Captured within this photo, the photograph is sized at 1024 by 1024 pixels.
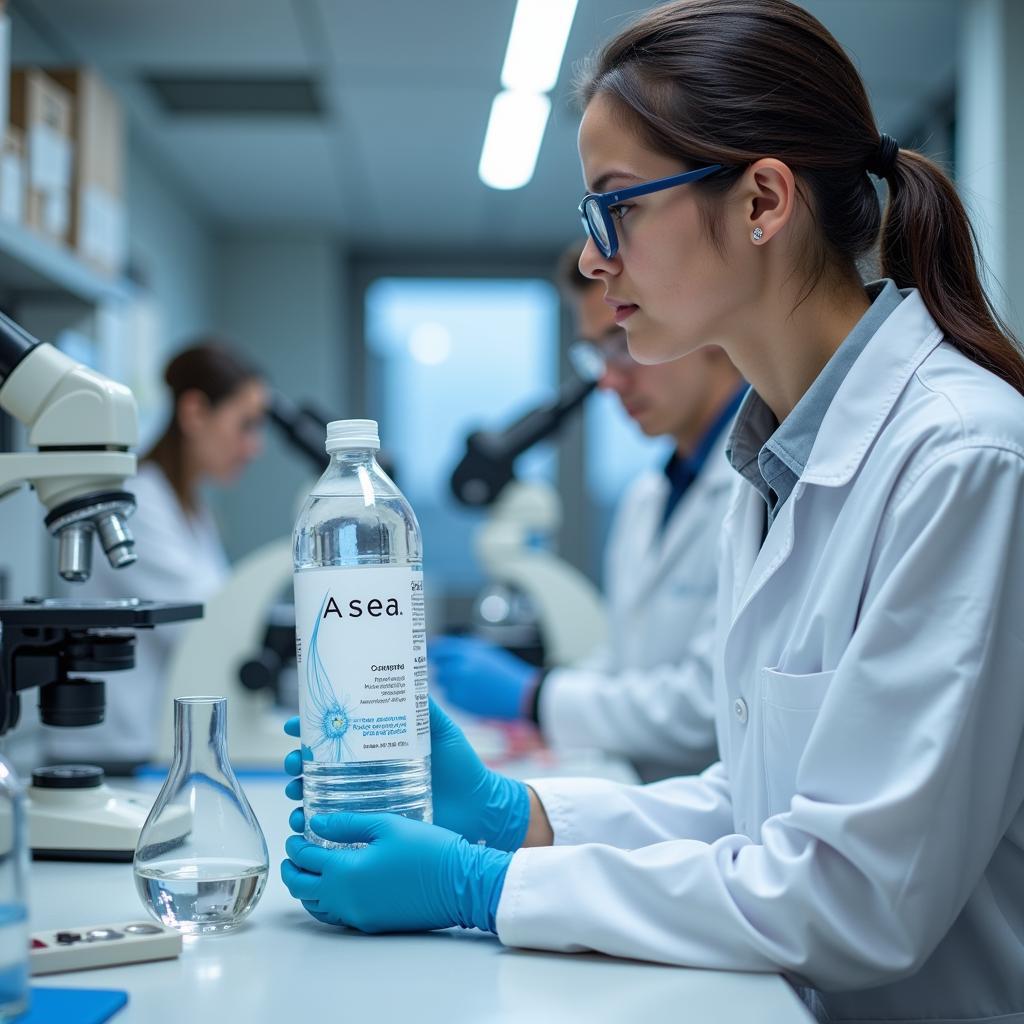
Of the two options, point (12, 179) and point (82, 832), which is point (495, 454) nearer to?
point (12, 179)

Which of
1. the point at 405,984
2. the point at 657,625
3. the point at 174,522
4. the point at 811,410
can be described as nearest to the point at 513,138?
the point at 174,522

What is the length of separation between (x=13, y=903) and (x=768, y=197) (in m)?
0.78

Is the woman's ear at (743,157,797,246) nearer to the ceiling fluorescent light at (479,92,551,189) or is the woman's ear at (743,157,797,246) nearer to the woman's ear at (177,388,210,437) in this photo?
the woman's ear at (177,388,210,437)

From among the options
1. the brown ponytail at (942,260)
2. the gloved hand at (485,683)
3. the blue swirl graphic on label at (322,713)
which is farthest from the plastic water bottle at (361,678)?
the gloved hand at (485,683)

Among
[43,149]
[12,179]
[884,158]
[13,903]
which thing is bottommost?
[13,903]

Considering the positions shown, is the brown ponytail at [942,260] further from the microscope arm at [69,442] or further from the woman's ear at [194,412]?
the woman's ear at [194,412]

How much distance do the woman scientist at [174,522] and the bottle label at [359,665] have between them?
1515mm

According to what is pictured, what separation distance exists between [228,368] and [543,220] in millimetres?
2244

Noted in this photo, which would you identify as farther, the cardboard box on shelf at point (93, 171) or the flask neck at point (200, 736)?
the cardboard box on shelf at point (93, 171)

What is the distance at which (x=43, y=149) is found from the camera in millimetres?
2223

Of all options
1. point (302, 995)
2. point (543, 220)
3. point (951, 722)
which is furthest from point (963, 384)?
point (543, 220)

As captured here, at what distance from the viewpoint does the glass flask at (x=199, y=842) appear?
0.82 meters

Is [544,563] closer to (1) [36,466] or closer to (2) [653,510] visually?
(2) [653,510]

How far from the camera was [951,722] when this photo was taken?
2.38 feet
